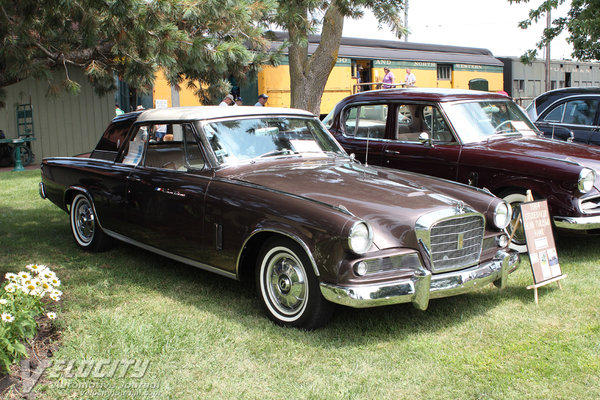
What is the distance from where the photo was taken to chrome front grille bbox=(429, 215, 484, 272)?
4117 mm

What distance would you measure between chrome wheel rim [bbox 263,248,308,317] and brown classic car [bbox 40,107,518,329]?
0.03 feet

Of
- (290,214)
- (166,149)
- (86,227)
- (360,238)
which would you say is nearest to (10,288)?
(290,214)

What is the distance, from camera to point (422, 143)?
22.6 ft

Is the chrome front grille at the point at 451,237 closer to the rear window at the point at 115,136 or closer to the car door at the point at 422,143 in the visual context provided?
the car door at the point at 422,143

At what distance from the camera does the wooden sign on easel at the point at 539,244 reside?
15.8ft

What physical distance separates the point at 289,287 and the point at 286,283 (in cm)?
4

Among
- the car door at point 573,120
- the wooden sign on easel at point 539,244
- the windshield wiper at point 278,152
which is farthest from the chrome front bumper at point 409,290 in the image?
the car door at point 573,120

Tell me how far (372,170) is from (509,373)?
223cm

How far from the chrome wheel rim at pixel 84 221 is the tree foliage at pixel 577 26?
14.9 metres

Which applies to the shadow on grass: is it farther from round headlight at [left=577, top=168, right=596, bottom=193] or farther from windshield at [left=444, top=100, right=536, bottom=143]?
windshield at [left=444, top=100, right=536, bottom=143]

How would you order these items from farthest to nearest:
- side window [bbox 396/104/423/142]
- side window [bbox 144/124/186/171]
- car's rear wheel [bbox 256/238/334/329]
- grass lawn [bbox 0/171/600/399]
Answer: side window [bbox 396/104/423/142], side window [bbox 144/124/186/171], car's rear wheel [bbox 256/238/334/329], grass lawn [bbox 0/171/600/399]

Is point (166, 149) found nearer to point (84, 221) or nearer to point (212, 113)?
point (212, 113)

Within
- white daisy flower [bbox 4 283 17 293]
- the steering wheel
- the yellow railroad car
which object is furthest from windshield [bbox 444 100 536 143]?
the yellow railroad car

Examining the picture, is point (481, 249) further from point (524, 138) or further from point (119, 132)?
point (119, 132)
